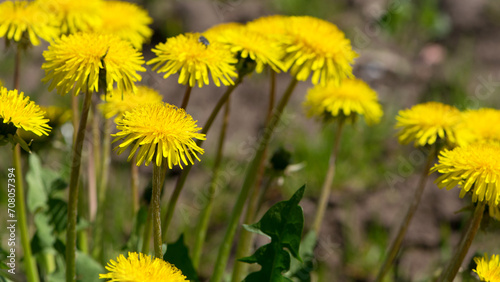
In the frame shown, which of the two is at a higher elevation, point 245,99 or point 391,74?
point 391,74

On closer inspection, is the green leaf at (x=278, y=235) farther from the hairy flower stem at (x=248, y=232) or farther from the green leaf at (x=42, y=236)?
the green leaf at (x=42, y=236)

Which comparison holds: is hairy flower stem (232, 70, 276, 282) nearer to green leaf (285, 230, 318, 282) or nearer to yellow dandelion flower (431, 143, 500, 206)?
green leaf (285, 230, 318, 282)

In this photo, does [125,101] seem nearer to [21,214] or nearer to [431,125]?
[21,214]

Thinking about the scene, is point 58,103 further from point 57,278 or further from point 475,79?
point 475,79

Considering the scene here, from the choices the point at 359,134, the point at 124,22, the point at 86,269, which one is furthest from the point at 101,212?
the point at 359,134

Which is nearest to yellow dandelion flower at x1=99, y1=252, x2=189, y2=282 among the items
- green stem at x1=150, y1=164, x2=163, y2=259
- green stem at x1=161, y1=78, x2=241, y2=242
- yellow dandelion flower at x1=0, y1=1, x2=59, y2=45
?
green stem at x1=150, y1=164, x2=163, y2=259

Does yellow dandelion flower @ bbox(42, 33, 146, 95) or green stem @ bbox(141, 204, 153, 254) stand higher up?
yellow dandelion flower @ bbox(42, 33, 146, 95)

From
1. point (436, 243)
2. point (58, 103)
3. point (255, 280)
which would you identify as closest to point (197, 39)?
point (255, 280)
